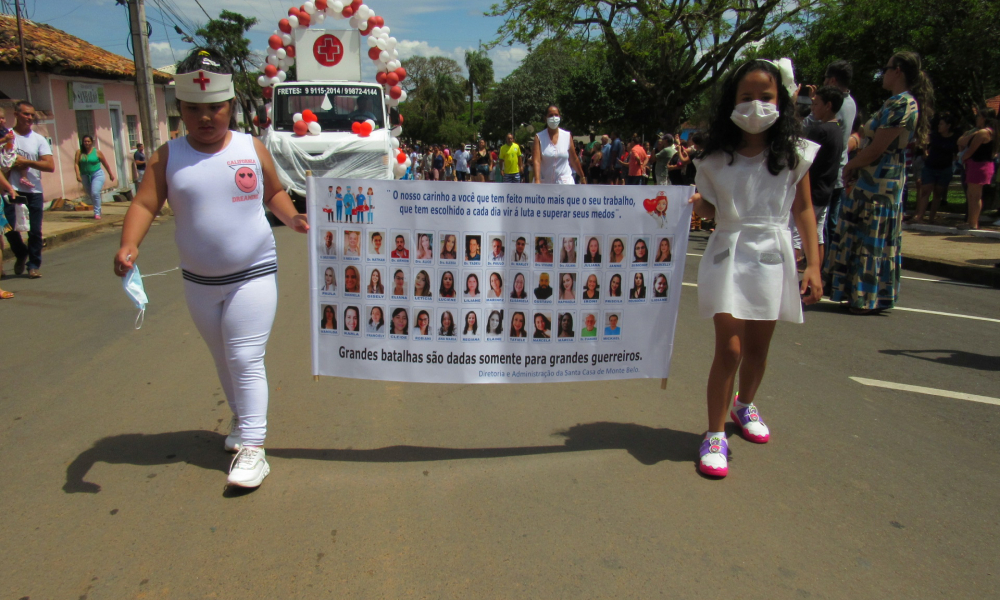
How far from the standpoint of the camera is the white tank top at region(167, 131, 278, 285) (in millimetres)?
2949

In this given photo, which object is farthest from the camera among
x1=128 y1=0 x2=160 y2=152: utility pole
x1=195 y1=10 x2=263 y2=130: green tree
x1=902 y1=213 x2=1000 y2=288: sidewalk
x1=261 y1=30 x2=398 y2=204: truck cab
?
x1=195 y1=10 x2=263 y2=130: green tree

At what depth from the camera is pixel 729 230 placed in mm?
3268

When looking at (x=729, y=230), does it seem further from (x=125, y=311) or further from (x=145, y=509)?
(x=125, y=311)

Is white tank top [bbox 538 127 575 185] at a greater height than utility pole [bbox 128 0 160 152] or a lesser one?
lesser

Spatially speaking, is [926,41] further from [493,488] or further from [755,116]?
[493,488]

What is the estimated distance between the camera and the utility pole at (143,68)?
55.8 feet

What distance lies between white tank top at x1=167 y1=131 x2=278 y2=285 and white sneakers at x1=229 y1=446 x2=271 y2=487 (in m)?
0.79

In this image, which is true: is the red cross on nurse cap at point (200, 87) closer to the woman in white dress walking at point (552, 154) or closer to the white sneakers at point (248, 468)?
the white sneakers at point (248, 468)

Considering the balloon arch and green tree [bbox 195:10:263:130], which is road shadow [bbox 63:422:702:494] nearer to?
the balloon arch

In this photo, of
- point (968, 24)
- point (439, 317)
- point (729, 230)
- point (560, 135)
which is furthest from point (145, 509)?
point (968, 24)

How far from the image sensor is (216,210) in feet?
9.73

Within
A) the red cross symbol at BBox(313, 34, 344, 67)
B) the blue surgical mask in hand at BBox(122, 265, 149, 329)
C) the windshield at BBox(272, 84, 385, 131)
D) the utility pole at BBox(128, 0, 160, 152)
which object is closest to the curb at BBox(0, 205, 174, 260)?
the windshield at BBox(272, 84, 385, 131)

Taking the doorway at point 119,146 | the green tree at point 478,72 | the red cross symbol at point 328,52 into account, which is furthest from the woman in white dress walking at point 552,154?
the green tree at point 478,72

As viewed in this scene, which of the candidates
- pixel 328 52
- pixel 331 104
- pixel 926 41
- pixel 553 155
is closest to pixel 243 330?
pixel 553 155
